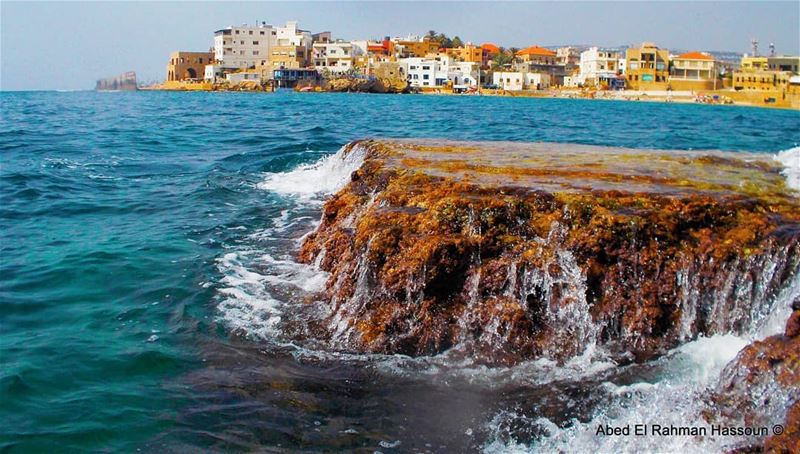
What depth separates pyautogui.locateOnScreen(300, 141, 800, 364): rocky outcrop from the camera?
7992mm

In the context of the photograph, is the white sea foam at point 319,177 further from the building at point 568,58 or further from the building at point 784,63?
the building at point 568,58

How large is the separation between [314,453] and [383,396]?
1168mm

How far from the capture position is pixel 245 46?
6058 inches

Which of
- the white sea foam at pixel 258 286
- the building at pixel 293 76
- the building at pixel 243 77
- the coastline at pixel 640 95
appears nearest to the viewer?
the white sea foam at pixel 258 286

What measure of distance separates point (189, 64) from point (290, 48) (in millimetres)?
30402

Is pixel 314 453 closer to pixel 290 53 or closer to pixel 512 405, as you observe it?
pixel 512 405

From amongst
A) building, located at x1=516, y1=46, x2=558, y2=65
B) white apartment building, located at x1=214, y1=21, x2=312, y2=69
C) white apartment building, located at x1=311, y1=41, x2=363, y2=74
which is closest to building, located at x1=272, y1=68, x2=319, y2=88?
white apartment building, located at x1=311, y1=41, x2=363, y2=74

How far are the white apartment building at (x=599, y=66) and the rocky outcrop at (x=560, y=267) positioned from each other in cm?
13511

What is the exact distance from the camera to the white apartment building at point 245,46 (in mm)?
152500

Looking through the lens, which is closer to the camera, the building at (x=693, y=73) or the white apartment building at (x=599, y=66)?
the building at (x=693, y=73)

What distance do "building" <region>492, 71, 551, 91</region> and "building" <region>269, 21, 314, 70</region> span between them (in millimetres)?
42179

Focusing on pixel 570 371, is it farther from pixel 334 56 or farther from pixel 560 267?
pixel 334 56

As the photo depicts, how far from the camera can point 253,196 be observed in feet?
58.0

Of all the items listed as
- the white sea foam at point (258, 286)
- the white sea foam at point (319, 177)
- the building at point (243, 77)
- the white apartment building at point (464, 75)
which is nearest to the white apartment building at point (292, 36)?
the building at point (243, 77)
